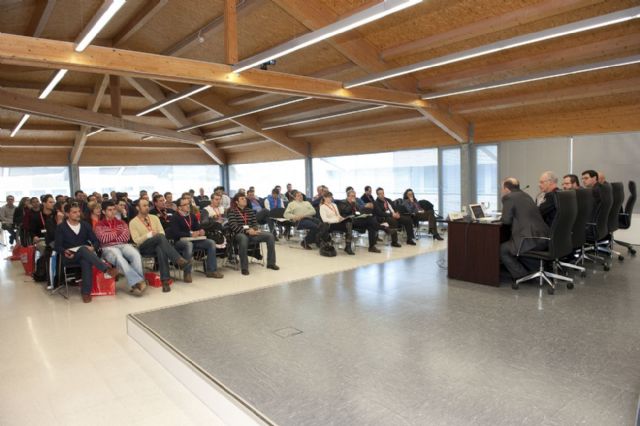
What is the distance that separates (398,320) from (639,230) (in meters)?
6.54

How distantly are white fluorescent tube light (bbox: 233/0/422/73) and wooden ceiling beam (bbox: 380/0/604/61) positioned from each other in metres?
2.49

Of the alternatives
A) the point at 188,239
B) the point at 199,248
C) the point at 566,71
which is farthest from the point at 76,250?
the point at 566,71

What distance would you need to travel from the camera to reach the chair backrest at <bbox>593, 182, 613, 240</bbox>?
5.55m

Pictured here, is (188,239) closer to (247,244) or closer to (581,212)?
(247,244)

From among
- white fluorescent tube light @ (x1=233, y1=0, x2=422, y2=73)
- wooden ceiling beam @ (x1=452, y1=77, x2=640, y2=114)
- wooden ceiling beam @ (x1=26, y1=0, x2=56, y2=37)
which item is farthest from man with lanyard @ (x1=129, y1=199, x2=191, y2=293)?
wooden ceiling beam @ (x1=452, y1=77, x2=640, y2=114)

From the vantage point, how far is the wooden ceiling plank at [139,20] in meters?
7.79

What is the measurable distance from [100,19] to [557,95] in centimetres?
764

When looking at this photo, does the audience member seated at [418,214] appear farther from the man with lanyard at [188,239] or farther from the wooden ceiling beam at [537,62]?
the man with lanyard at [188,239]

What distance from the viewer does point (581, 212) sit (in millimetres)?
4961

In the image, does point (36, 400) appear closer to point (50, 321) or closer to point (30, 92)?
point (50, 321)

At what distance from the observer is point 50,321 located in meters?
4.46

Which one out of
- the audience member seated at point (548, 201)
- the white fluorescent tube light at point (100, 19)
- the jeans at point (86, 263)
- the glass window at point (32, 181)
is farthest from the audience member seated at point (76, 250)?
the glass window at point (32, 181)

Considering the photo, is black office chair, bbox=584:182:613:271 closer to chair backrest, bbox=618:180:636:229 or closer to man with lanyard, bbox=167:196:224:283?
chair backrest, bbox=618:180:636:229

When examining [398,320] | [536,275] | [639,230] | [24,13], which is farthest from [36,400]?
[639,230]
